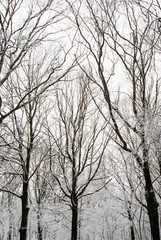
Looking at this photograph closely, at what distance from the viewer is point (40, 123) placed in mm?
6410

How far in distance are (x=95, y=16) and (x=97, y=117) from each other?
3603mm

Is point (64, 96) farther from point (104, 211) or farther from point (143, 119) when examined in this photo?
point (104, 211)

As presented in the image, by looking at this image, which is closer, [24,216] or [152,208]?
[152,208]

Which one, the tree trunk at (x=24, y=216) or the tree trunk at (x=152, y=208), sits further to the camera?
the tree trunk at (x=24, y=216)

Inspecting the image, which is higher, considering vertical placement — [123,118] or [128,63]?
[128,63]

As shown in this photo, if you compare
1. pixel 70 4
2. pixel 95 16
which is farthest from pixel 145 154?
pixel 70 4


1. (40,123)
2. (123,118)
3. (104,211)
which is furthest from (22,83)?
(104,211)

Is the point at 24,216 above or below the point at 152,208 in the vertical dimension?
below

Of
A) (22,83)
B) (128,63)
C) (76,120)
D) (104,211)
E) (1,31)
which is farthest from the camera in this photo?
(104,211)

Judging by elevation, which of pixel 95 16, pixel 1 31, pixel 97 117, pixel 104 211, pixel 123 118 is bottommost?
pixel 104 211

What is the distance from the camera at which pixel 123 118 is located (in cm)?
399

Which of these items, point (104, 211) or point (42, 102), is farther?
point (104, 211)

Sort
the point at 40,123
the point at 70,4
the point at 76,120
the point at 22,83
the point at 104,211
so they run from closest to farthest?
1. the point at 70,4
2. the point at 22,83
3. the point at 40,123
4. the point at 76,120
5. the point at 104,211

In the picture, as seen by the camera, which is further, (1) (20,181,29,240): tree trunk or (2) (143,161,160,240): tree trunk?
(1) (20,181,29,240): tree trunk
